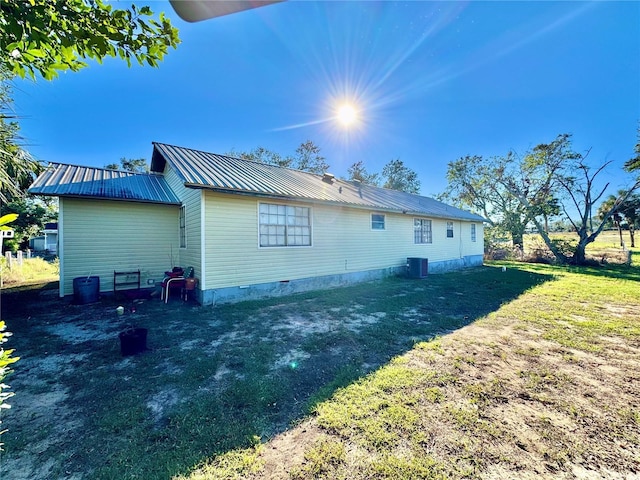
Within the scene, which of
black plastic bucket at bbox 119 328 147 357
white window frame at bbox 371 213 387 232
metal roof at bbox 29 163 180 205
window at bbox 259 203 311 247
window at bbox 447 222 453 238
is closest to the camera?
black plastic bucket at bbox 119 328 147 357

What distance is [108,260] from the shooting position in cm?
751

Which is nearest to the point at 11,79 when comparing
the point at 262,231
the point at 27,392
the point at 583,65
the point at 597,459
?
the point at 27,392

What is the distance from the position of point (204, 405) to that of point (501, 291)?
9.21 m

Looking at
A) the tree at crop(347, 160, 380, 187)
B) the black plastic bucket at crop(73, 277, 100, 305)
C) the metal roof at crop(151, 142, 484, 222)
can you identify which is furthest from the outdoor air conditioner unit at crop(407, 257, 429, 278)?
the tree at crop(347, 160, 380, 187)

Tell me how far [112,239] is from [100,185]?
1.71 metres

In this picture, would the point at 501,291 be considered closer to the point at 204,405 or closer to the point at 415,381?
the point at 415,381

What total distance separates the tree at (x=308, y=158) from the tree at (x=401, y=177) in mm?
9765

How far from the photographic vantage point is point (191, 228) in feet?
23.7

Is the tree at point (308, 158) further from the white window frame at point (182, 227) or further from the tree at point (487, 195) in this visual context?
the white window frame at point (182, 227)

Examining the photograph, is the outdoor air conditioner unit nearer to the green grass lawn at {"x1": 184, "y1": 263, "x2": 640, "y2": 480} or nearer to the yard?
the yard

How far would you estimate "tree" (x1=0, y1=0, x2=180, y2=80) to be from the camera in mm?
1649

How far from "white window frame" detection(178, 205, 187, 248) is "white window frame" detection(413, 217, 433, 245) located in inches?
382

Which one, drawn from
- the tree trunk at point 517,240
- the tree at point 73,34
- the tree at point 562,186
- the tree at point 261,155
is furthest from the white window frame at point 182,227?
the tree trunk at point 517,240

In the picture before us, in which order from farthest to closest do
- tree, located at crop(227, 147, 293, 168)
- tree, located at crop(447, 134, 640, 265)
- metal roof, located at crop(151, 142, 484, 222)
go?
tree, located at crop(227, 147, 293, 168), tree, located at crop(447, 134, 640, 265), metal roof, located at crop(151, 142, 484, 222)
